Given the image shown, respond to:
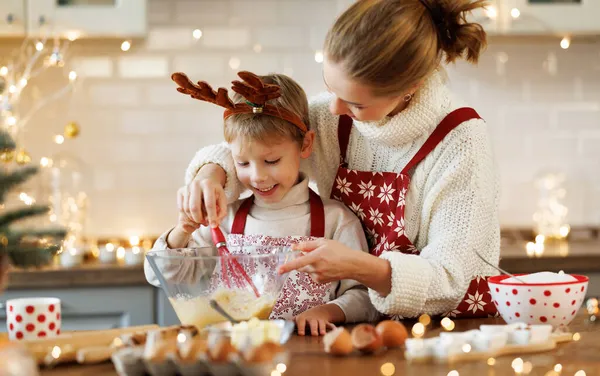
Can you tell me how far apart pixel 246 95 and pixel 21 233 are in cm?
88

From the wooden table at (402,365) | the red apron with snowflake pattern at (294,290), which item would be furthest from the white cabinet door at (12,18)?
the wooden table at (402,365)

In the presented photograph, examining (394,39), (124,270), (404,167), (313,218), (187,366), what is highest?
(394,39)

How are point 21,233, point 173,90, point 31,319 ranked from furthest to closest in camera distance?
point 173,90, point 31,319, point 21,233

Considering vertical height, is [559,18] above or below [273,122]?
above

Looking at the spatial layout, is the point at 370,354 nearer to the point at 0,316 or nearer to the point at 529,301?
the point at 529,301

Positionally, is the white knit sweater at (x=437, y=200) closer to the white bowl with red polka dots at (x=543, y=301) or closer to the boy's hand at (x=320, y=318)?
the boy's hand at (x=320, y=318)

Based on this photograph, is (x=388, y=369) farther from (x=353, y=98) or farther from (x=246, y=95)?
(x=246, y=95)

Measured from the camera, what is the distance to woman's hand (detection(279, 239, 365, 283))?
54.1 inches

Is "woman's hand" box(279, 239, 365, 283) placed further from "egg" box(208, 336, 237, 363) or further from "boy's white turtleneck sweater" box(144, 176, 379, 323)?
"egg" box(208, 336, 237, 363)

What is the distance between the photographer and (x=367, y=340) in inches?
45.2

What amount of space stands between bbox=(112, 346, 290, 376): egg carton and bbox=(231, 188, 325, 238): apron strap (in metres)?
0.75

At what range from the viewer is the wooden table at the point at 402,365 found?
105 cm

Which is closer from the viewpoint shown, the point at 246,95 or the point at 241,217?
the point at 246,95

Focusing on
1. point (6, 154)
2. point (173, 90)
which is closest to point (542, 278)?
point (6, 154)
